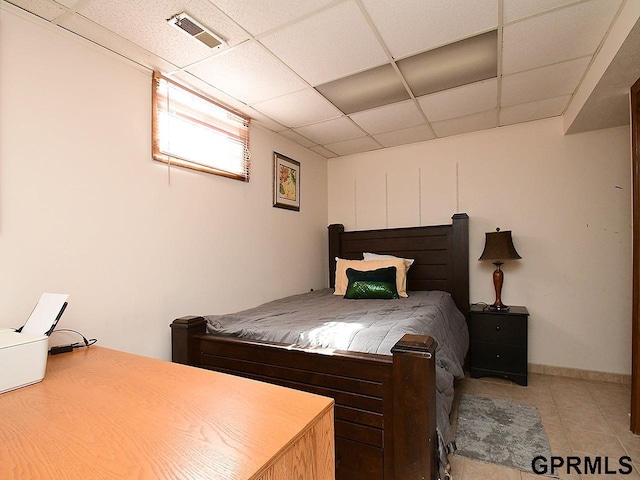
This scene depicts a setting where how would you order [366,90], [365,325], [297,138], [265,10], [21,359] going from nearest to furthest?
[21,359] → [265,10] → [365,325] → [366,90] → [297,138]

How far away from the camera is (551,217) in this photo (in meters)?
2.96

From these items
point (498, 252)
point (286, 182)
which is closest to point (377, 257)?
point (498, 252)

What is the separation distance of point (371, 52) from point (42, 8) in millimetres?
1664

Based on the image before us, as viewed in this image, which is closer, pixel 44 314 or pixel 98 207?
pixel 44 314

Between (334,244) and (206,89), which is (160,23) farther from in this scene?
(334,244)

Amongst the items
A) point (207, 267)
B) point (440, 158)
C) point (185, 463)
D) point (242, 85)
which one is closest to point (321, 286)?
point (207, 267)

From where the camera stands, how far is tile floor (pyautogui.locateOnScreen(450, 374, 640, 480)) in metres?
1.68

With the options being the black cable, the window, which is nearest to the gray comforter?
the black cable

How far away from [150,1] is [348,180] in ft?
9.12

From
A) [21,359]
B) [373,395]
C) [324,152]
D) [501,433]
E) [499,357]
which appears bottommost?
[501,433]

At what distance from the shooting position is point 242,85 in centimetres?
223

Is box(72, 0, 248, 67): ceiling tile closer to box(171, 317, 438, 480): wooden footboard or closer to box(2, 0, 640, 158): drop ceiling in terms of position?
box(2, 0, 640, 158): drop ceiling

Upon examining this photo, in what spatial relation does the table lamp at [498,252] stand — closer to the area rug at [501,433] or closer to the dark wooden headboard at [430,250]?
the dark wooden headboard at [430,250]

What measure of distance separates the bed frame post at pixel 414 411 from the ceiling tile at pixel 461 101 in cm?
203
